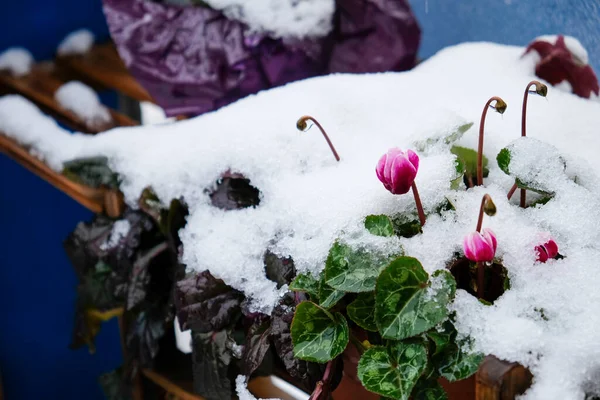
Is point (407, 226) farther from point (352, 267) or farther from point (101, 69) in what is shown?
point (101, 69)

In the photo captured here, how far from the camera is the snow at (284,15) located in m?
1.25

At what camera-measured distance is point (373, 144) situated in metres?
0.94

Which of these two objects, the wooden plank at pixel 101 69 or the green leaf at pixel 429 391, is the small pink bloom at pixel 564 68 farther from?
the wooden plank at pixel 101 69

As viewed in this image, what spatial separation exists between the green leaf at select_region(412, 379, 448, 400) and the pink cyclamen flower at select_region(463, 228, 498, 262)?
14 cm

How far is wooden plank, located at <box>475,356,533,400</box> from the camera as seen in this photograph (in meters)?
0.61

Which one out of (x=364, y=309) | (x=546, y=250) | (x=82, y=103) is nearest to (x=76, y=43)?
(x=82, y=103)

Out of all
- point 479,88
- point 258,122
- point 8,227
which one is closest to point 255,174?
point 258,122

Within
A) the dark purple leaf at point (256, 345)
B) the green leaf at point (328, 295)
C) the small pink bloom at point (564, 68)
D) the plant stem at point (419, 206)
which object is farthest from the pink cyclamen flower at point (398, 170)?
the small pink bloom at point (564, 68)

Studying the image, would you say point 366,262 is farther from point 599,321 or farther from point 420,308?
point 599,321

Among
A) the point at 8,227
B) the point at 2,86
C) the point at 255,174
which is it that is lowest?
the point at 8,227

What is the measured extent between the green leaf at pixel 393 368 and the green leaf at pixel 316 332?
0.04 metres

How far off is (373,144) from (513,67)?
36 centimetres

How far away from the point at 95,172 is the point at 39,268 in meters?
0.66

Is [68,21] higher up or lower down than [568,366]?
lower down
